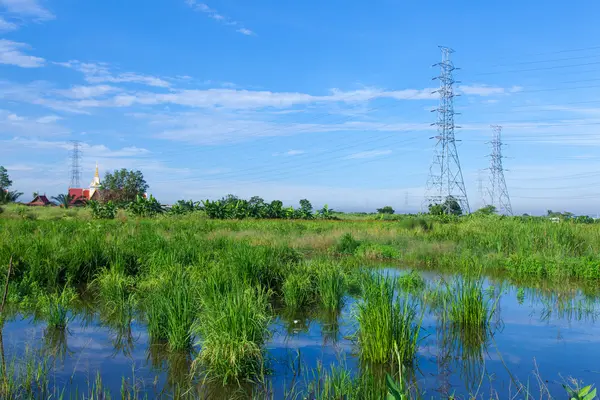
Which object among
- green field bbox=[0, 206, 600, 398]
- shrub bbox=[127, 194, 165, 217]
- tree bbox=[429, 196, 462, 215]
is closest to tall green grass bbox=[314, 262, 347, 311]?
green field bbox=[0, 206, 600, 398]

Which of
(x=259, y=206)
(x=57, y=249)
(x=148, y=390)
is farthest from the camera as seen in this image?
(x=259, y=206)

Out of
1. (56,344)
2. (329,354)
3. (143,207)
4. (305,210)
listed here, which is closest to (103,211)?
(143,207)

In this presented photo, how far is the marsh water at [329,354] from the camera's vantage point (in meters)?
5.10

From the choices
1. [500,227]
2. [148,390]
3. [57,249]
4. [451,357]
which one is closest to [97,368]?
[148,390]

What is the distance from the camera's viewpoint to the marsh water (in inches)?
201

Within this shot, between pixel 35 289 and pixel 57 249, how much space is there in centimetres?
191

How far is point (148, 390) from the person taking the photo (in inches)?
189

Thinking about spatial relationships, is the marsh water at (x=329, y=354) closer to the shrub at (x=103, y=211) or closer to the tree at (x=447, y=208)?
the shrub at (x=103, y=211)

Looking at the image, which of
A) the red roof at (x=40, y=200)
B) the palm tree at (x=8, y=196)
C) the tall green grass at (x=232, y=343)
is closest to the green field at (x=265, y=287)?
the tall green grass at (x=232, y=343)

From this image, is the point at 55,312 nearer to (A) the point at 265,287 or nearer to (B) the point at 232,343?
(B) the point at 232,343

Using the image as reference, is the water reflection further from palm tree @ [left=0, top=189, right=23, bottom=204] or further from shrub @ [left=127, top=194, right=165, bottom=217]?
palm tree @ [left=0, top=189, right=23, bottom=204]

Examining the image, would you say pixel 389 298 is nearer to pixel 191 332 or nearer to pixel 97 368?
pixel 191 332

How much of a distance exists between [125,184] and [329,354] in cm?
5149

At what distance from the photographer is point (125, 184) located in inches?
2092
